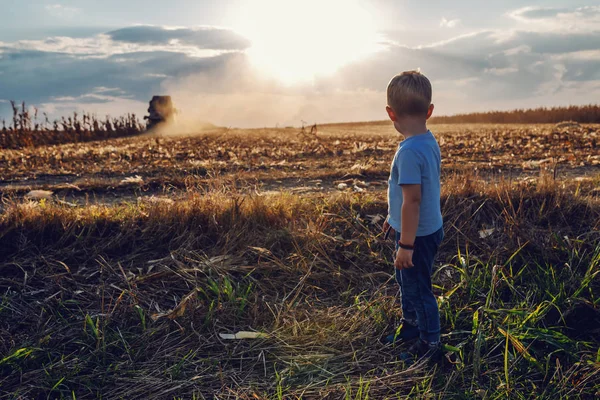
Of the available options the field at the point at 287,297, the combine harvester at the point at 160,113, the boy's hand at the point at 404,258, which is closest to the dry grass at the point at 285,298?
the field at the point at 287,297

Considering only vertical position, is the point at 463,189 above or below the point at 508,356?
above

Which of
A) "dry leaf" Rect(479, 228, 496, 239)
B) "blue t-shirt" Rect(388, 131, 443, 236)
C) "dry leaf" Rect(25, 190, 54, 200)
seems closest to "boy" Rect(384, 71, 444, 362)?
"blue t-shirt" Rect(388, 131, 443, 236)

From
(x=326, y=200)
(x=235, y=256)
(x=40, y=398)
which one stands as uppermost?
(x=326, y=200)

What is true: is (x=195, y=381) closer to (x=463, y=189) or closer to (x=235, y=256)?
(x=235, y=256)

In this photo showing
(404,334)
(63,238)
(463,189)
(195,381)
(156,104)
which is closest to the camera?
(195,381)

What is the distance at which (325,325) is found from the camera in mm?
3418

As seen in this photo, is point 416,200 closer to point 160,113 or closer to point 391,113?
point 391,113

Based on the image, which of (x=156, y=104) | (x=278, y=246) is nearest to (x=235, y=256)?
(x=278, y=246)

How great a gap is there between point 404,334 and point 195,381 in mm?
1391

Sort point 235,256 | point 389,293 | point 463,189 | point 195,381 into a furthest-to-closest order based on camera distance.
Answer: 1. point 463,189
2. point 235,256
3. point 389,293
4. point 195,381

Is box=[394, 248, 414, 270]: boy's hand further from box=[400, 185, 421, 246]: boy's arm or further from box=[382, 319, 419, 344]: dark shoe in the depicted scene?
box=[382, 319, 419, 344]: dark shoe

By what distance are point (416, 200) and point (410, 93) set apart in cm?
59

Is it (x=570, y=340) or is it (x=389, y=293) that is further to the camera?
(x=389, y=293)

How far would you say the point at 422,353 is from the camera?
3.07m
